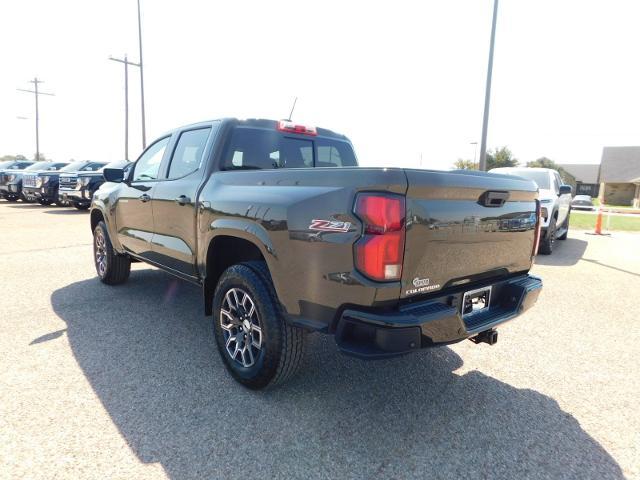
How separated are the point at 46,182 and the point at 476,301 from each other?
18521 millimetres

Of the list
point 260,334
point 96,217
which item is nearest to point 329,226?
point 260,334

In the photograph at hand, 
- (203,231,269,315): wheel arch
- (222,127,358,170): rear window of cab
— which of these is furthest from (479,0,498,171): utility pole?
(203,231,269,315): wheel arch

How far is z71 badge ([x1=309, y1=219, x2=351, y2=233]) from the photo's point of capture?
2.20 m

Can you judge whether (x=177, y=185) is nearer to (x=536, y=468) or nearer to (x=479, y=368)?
(x=479, y=368)

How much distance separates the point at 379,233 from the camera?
213 centimetres

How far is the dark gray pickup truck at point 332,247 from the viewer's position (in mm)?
2166

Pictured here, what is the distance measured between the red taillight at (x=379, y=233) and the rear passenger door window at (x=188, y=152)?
1.99 m

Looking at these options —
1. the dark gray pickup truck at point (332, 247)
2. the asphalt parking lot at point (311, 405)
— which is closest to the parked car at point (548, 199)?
the asphalt parking lot at point (311, 405)

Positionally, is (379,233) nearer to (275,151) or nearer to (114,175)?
(275,151)

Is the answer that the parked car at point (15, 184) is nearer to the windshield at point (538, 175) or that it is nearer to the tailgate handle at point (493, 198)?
the windshield at point (538, 175)

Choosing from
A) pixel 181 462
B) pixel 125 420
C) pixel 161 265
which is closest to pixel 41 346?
pixel 161 265

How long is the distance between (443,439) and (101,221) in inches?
198

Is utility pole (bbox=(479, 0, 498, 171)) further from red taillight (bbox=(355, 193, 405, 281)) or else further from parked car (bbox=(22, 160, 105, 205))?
parked car (bbox=(22, 160, 105, 205))

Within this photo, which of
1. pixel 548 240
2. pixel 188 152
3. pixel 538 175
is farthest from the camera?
pixel 538 175
